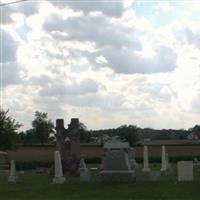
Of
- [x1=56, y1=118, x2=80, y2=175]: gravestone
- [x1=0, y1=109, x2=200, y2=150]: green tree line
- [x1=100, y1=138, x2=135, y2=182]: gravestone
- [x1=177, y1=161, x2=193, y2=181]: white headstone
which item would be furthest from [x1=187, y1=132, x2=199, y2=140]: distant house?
[x1=177, y1=161, x2=193, y2=181]: white headstone

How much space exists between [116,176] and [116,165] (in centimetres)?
68

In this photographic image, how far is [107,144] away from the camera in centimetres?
3000

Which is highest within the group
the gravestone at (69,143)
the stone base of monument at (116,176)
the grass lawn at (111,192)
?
the gravestone at (69,143)

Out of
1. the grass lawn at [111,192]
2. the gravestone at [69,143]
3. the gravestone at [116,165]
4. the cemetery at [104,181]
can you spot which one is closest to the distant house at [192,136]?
the cemetery at [104,181]

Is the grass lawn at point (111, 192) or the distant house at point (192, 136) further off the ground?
the distant house at point (192, 136)

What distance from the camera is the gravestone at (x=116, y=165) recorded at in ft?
92.5

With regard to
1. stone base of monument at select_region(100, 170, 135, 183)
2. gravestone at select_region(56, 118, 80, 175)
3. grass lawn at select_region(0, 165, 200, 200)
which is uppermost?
gravestone at select_region(56, 118, 80, 175)

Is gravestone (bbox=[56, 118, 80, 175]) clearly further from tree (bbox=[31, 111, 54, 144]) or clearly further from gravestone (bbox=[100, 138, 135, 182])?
tree (bbox=[31, 111, 54, 144])

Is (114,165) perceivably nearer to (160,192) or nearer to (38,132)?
(160,192)

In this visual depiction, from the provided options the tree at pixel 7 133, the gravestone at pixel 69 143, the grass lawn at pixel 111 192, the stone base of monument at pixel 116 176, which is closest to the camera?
the grass lawn at pixel 111 192

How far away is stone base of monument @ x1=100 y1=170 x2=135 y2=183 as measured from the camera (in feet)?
92.3

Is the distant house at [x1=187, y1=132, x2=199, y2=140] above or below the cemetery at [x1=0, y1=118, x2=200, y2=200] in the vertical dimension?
above

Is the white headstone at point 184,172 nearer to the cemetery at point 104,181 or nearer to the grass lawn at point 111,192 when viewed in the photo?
the cemetery at point 104,181

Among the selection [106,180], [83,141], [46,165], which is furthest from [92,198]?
[83,141]
